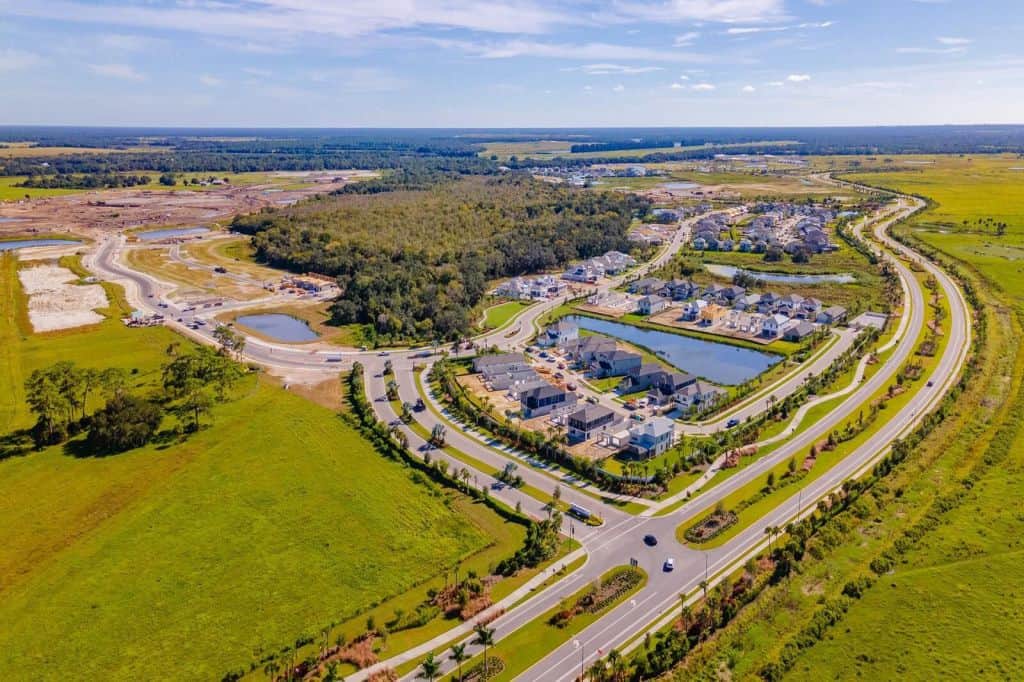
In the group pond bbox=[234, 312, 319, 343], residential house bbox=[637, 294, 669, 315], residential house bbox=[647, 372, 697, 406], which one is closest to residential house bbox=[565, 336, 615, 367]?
residential house bbox=[647, 372, 697, 406]

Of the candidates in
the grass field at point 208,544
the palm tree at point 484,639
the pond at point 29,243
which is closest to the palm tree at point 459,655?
the palm tree at point 484,639

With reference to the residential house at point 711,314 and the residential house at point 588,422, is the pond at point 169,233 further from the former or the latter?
the residential house at point 588,422

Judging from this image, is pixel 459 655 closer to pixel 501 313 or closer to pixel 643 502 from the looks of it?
pixel 643 502

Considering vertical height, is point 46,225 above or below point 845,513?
above

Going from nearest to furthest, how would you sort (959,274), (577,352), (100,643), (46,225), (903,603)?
(100,643), (903,603), (577,352), (959,274), (46,225)

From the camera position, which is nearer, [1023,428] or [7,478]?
[7,478]

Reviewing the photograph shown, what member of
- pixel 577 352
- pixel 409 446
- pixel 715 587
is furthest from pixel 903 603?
pixel 577 352

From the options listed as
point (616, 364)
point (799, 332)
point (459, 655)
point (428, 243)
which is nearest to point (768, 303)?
point (799, 332)

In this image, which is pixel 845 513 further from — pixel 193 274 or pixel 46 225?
pixel 46 225
